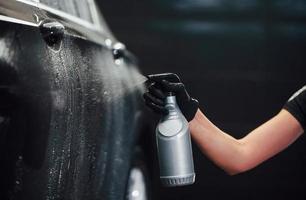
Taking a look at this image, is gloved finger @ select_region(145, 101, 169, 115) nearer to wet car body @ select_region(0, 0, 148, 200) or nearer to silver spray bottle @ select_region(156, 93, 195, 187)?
silver spray bottle @ select_region(156, 93, 195, 187)

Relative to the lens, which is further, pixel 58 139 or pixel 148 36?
pixel 148 36

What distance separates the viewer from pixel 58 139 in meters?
Answer: 1.11

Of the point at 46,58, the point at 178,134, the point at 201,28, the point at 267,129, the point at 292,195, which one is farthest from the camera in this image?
the point at 292,195

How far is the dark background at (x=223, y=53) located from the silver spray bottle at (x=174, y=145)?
0.35 meters

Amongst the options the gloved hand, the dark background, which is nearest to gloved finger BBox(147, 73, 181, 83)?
the gloved hand

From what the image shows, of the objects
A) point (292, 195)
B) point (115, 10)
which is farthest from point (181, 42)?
point (292, 195)

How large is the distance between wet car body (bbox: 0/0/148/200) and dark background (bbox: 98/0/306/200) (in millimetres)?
151

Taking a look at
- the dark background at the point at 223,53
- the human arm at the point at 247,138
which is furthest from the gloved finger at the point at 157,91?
the dark background at the point at 223,53

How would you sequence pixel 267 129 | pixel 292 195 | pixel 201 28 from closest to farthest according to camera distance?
pixel 267 129 → pixel 201 28 → pixel 292 195

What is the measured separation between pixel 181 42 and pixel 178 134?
0.52 m

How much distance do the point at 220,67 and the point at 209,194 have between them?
0.50 m

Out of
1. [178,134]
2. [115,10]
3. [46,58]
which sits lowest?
[178,134]

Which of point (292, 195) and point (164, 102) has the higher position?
point (164, 102)

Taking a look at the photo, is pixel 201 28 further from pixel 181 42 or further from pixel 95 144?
pixel 95 144
